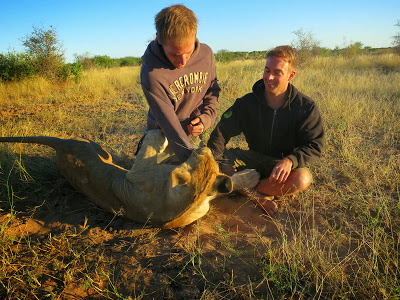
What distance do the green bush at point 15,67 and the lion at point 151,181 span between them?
8759 millimetres

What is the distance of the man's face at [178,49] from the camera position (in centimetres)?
235

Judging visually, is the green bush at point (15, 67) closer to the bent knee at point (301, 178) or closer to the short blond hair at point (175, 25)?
the short blond hair at point (175, 25)

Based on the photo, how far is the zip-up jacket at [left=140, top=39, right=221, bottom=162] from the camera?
2562 mm

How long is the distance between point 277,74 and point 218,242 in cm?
188

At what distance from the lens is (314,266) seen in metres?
1.85

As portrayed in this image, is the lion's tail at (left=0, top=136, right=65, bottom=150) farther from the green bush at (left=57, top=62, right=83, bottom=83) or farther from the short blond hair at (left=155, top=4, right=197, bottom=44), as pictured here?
the green bush at (left=57, top=62, right=83, bottom=83)

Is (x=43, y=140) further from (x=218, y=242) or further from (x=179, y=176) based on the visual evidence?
(x=218, y=242)

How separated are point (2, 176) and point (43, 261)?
1.76 meters

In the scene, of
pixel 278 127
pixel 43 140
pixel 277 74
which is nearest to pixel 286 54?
pixel 277 74

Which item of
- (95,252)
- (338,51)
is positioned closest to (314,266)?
(95,252)

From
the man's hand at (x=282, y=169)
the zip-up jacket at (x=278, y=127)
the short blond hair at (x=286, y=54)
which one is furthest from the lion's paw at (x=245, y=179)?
the short blond hair at (x=286, y=54)

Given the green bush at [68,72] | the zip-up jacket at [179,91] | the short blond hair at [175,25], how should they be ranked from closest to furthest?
the short blond hair at [175,25], the zip-up jacket at [179,91], the green bush at [68,72]

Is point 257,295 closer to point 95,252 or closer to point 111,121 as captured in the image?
point 95,252

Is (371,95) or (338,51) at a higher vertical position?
(338,51)
